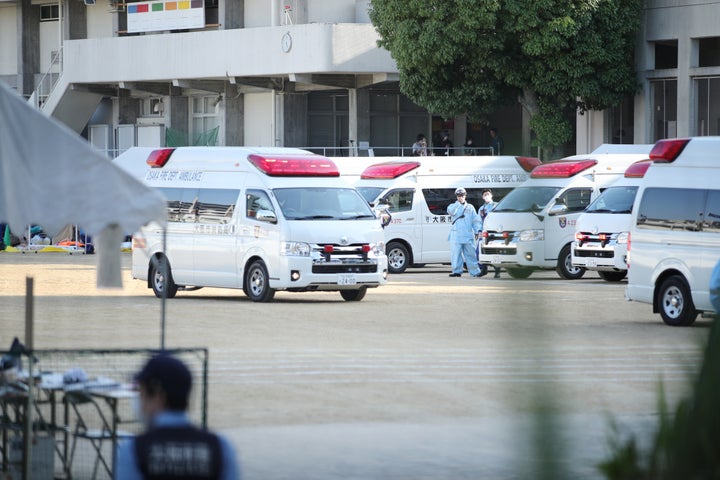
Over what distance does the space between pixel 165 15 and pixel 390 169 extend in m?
22.3

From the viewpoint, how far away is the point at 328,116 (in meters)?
50.8

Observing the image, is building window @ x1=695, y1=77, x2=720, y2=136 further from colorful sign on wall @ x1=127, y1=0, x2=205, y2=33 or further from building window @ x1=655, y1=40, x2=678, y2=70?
colorful sign on wall @ x1=127, y1=0, x2=205, y2=33

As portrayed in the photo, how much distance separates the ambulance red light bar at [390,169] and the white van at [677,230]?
12769 mm

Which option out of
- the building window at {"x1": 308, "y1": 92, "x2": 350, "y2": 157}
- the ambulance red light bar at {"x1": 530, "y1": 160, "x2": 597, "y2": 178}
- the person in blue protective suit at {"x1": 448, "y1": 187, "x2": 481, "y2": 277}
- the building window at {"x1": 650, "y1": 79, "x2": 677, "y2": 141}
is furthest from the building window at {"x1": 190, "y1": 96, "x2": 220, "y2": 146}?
the ambulance red light bar at {"x1": 530, "y1": 160, "x2": 597, "y2": 178}

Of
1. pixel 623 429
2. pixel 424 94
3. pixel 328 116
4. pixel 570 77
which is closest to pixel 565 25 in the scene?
pixel 570 77

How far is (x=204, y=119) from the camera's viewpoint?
5331 cm

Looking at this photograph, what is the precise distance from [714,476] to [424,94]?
3810 centimetres

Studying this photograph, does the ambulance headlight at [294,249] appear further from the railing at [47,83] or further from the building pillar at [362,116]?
the railing at [47,83]

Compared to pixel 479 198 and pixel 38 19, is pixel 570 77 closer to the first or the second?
pixel 479 198

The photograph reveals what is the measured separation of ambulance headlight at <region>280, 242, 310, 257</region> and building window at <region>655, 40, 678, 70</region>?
71.0 ft

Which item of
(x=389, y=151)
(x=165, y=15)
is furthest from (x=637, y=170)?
(x=165, y=15)

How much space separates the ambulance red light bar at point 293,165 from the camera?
22.3 meters

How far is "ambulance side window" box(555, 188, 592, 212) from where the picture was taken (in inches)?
1114

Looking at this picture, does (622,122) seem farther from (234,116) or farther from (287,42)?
(234,116)
